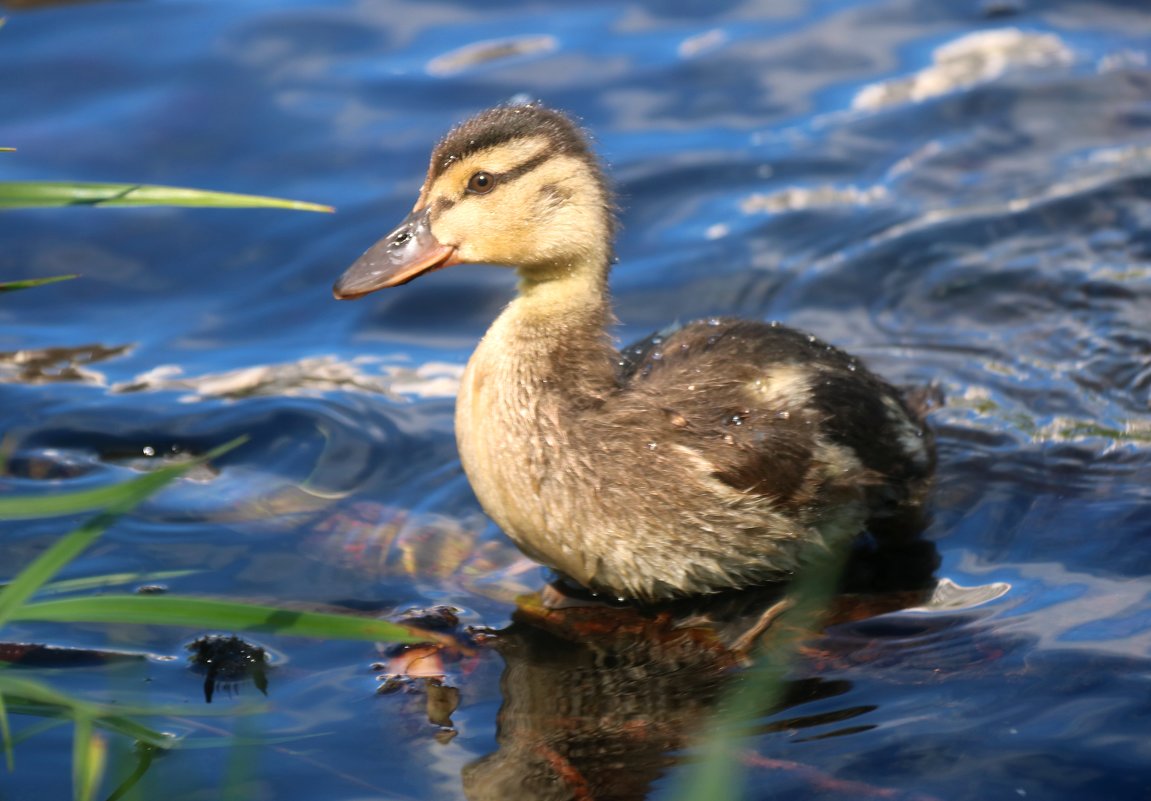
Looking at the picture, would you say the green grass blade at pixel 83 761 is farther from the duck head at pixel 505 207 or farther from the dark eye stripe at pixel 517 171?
the dark eye stripe at pixel 517 171

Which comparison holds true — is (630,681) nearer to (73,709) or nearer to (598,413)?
(598,413)

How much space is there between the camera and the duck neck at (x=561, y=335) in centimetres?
519

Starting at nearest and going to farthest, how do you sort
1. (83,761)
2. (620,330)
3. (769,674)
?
(83,761) → (769,674) → (620,330)

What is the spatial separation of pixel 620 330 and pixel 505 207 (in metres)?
2.12

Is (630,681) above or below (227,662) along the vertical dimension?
below

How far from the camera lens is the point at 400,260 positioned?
5250 mm

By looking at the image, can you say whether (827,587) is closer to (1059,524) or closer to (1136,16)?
(1059,524)

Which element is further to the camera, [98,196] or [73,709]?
[98,196]

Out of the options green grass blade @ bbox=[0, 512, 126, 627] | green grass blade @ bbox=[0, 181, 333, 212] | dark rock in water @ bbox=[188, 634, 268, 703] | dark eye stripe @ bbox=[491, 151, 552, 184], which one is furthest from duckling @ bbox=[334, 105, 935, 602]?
green grass blade @ bbox=[0, 512, 126, 627]

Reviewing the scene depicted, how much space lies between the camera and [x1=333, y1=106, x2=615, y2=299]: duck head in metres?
5.17

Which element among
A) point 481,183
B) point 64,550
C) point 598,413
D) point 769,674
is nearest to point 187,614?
point 64,550

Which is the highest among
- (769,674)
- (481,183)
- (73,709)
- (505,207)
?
(481,183)

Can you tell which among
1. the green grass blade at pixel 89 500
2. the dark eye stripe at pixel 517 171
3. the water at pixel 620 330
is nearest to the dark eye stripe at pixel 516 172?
the dark eye stripe at pixel 517 171

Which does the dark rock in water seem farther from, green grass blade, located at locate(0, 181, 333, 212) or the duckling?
green grass blade, located at locate(0, 181, 333, 212)
